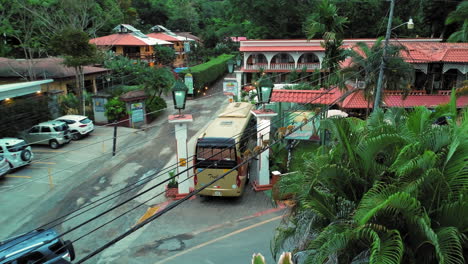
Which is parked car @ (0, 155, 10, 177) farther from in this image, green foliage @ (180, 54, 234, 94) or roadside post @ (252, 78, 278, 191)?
green foliage @ (180, 54, 234, 94)

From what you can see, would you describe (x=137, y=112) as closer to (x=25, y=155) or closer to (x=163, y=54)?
(x=25, y=155)

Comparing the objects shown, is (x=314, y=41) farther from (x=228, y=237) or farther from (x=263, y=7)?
(x=228, y=237)

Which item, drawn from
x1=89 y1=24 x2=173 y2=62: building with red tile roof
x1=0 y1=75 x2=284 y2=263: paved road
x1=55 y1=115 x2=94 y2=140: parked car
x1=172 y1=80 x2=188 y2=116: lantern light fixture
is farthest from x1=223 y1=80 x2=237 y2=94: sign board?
x1=89 y1=24 x2=173 y2=62: building with red tile roof

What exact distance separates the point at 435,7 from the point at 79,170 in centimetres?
3661

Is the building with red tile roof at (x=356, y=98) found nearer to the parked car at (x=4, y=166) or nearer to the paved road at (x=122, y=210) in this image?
the paved road at (x=122, y=210)

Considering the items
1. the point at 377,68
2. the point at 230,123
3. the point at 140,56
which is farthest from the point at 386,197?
the point at 140,56

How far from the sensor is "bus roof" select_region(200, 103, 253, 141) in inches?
581

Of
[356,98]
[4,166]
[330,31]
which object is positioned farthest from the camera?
[356,98]

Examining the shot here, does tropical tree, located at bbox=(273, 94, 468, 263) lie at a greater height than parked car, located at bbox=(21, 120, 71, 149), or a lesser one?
greater

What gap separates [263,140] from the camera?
48.4ft

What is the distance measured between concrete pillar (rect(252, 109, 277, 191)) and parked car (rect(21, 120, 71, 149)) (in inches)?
472

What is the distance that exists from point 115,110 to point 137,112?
1.45m

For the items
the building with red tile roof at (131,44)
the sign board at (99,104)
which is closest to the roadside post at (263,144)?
the sign board at (99,104)

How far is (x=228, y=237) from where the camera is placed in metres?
11.8
